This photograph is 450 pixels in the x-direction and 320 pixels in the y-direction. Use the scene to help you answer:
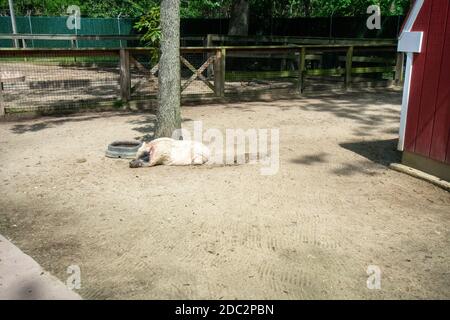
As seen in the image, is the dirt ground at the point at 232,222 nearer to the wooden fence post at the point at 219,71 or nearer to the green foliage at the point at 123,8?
the wooden fence post at the point at 219,71

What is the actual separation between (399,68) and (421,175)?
8312 millimetres

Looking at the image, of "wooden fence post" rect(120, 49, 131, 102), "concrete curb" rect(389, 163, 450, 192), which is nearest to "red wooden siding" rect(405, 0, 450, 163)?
"concrete curb" rect(389, 163, 450, 192)

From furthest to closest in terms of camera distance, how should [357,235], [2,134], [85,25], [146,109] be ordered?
[85,25] < [146,109] < [2,134] < [357,235]

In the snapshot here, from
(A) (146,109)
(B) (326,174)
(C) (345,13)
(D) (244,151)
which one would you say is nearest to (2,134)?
(A) (146,109)

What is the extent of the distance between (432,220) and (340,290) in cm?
171

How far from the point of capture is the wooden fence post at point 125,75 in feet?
31.8

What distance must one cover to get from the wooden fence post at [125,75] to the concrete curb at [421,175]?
19.6ft

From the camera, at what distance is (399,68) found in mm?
12922

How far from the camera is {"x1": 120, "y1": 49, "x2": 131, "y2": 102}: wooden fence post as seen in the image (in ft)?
31.8

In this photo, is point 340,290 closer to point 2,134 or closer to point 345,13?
point 2,134

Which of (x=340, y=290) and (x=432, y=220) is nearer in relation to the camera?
(x=340, y=290)

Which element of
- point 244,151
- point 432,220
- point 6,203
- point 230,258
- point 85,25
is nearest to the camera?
point 230,258

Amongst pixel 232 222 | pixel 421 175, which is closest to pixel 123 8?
pixel 421 175
